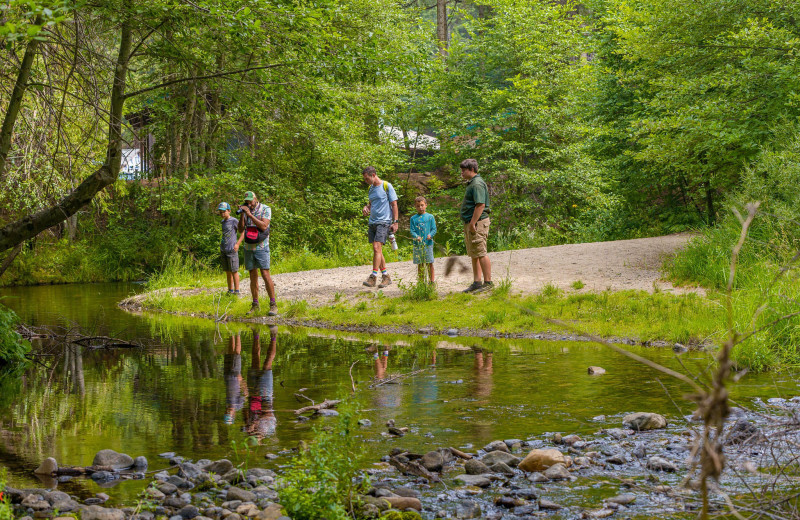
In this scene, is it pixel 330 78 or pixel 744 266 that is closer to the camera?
pixel 330 78

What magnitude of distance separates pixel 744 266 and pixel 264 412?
27.2 ft

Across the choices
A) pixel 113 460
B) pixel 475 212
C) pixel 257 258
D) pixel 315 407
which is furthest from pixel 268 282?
pixel 113 460

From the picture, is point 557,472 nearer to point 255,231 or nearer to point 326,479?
point 326,479

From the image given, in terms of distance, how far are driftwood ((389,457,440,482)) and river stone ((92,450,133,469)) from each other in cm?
183

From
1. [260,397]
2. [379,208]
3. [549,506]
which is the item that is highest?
[379,208]

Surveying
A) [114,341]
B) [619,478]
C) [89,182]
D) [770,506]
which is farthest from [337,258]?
[770,506]

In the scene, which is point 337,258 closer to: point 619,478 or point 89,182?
point 89,182

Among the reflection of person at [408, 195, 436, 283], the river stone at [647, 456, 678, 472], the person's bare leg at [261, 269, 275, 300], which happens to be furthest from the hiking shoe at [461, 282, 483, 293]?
the river stone at [647, 456, 678, 472]

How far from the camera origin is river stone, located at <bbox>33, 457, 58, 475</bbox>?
208 inches

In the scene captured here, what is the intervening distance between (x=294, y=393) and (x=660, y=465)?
12.4 feet

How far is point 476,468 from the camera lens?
5215 millimetres

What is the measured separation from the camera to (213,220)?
74.3 ft

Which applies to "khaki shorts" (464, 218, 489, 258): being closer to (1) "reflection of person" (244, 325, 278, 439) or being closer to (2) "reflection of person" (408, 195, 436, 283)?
(2) "reflection of person" (408, 195, 436, 283)

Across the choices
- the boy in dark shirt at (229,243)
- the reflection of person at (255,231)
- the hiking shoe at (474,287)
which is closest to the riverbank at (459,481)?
the reflection of person at (255,231)
